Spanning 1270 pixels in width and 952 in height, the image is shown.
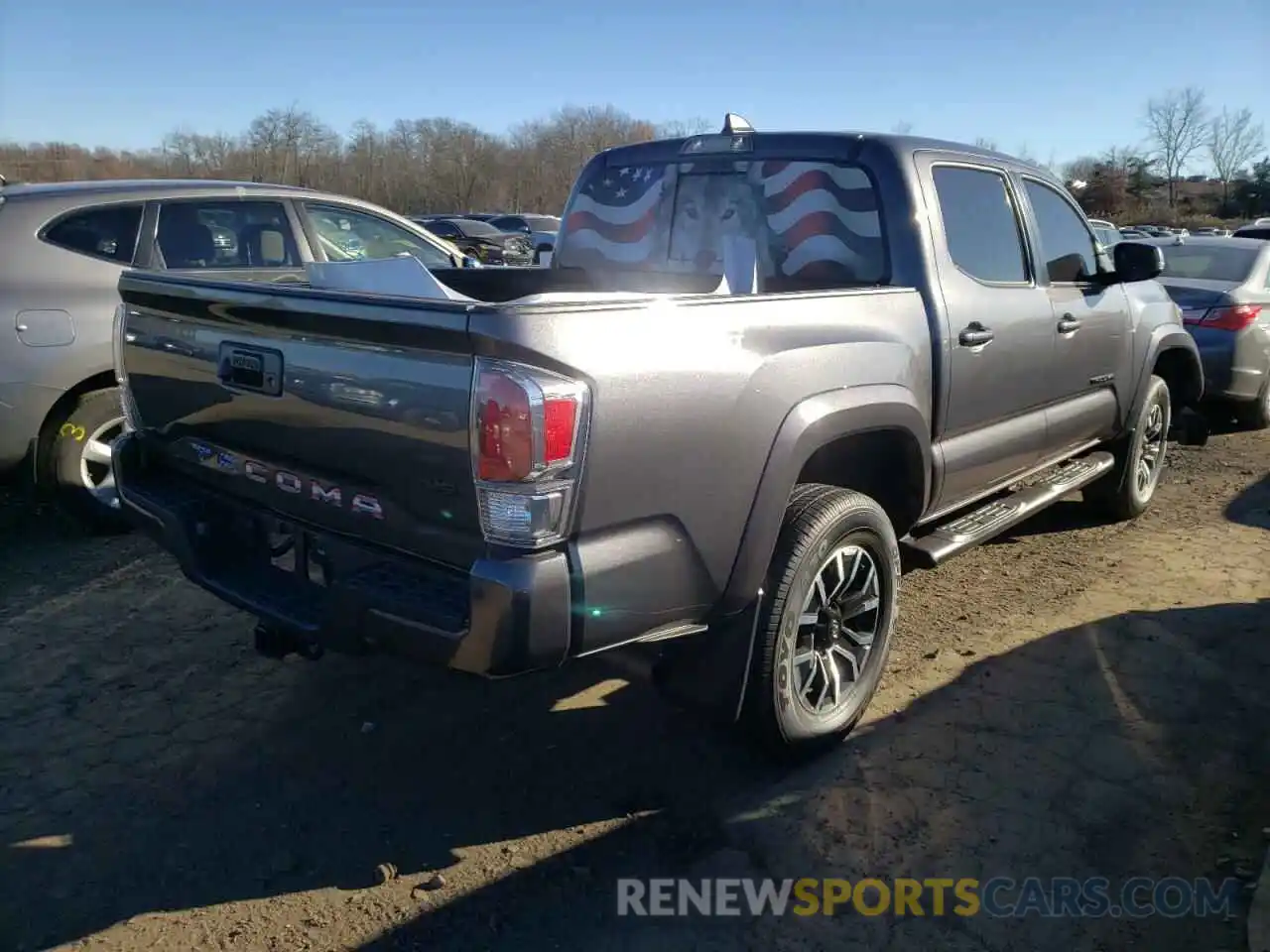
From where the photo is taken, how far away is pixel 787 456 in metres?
2.86

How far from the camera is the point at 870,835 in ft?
9.75

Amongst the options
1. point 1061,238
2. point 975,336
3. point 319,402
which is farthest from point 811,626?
point 1061,238

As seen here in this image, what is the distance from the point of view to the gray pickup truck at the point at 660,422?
232 cm

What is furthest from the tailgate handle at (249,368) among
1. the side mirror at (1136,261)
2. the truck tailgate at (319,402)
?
the side mirror at (1136,261)

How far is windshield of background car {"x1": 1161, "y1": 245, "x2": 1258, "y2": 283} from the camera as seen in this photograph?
831 cm

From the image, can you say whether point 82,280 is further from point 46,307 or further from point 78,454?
point 78,454

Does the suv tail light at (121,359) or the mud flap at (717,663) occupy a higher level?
the suv tail light at (121,359)

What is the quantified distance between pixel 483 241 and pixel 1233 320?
57.2 feet

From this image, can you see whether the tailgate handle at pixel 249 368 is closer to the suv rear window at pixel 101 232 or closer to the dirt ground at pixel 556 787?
the dirt ground at pixel 556 787

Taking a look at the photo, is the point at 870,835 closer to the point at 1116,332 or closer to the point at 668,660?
the point at 668,660

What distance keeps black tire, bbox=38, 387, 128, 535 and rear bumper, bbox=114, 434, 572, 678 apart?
2106 mm

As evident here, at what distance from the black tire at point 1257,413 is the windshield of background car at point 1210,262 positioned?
97 cm

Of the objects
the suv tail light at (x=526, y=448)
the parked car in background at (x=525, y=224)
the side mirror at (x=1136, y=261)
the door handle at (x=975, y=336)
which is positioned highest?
the parked car in background at (x=525, y=224)

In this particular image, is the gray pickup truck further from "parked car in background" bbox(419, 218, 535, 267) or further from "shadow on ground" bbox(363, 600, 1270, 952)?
"parked car in background" bbox(419, 218, 535, 267)
